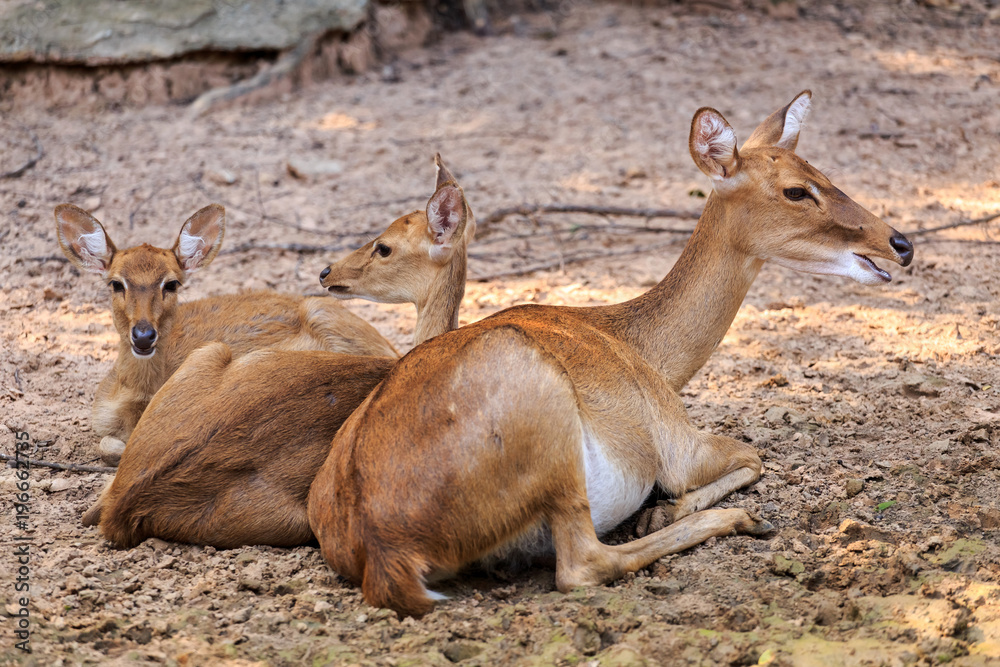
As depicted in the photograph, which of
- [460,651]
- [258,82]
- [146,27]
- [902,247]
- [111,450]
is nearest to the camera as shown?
[460,651]

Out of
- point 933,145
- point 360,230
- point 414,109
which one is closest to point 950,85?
point 933,145

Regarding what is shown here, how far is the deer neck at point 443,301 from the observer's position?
5.22 meters

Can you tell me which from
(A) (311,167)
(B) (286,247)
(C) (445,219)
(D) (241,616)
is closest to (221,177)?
(A) (311,167)

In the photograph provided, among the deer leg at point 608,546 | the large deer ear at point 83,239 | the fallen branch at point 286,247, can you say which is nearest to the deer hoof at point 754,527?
the deer leg at point 608,546

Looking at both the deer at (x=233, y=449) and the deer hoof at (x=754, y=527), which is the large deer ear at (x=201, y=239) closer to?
the deer at (x=233, y=449)

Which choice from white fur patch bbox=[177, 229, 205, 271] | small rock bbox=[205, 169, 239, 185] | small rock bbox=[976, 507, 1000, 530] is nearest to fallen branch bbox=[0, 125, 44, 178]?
small rock bbox=[205, 169, 239, 185]

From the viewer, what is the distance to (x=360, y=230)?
773 cm

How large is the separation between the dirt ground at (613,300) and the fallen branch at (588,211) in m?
0.10

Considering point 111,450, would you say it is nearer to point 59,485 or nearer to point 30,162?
point 59,485

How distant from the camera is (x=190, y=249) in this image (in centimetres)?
557

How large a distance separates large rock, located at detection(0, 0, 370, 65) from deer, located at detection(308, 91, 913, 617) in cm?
654

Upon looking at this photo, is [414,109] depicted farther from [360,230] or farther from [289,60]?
[360,230]

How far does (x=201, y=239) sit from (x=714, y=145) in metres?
2.82

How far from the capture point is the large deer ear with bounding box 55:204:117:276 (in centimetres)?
535
